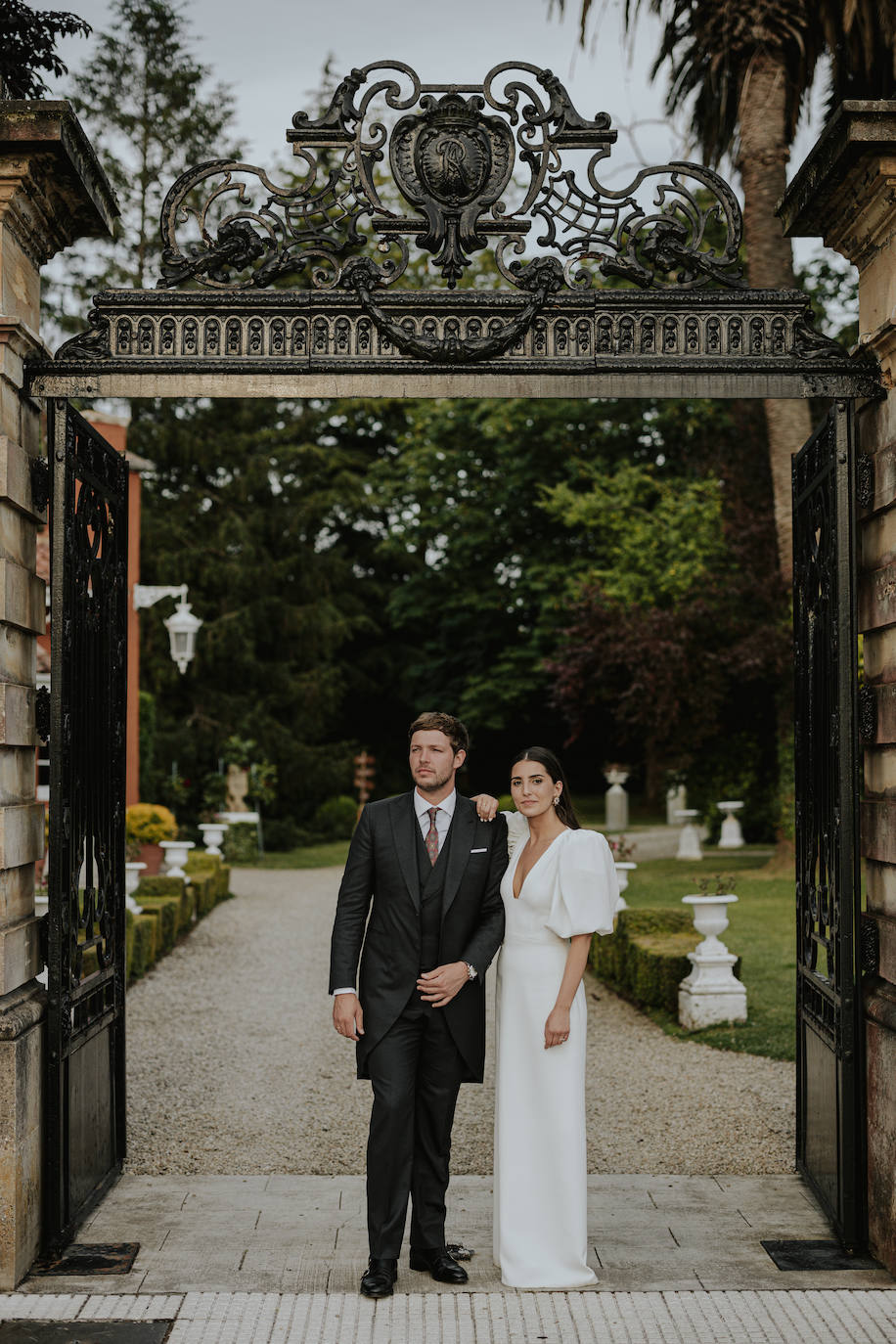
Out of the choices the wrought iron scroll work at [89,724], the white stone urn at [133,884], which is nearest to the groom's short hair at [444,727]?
the wrought iron scroll work at [89,724]

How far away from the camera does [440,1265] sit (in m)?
4.74

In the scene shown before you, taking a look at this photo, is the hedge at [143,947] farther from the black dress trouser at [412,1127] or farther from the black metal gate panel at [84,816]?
the black dress trouser at [412,1127]

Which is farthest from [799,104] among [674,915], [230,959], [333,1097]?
[333,1097]

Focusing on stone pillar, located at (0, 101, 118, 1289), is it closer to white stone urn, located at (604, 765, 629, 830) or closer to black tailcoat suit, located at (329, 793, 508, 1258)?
black tailcoat suit, located at (329, 793, 508, 1258)

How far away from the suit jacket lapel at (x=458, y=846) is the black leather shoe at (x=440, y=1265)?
1.22 m

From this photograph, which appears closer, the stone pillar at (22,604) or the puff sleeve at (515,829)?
the stone pillar at (22,604)

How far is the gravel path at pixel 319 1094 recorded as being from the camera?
21.9 feet

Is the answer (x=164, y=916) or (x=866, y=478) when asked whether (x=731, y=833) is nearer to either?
(x=164, y=916)

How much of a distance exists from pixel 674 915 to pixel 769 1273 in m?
6.37

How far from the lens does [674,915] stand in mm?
11133

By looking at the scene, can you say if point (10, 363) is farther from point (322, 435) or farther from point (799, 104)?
point (322, 435)

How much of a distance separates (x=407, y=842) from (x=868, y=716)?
1.84 m

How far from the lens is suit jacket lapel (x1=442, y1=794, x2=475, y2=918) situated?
4.79m

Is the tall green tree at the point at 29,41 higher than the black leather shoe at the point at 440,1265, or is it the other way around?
the tall green tree at the point at 29,41
